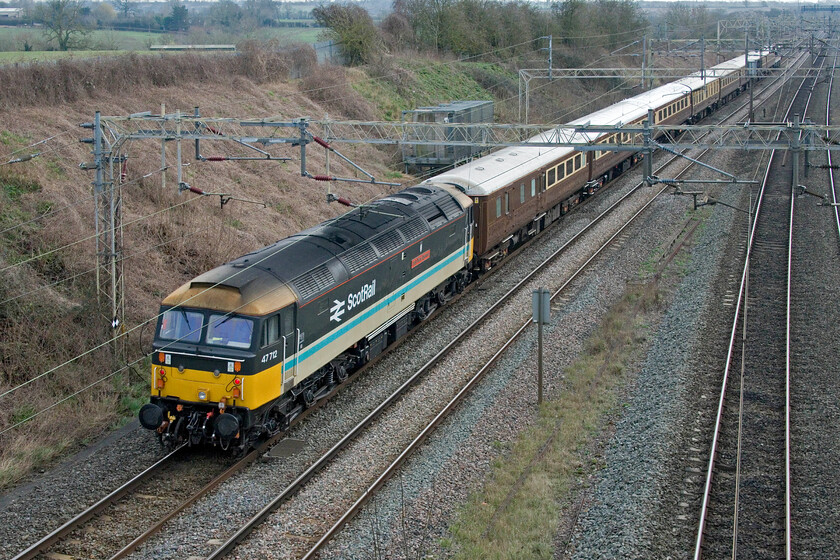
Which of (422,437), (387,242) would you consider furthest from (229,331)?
(387,242)

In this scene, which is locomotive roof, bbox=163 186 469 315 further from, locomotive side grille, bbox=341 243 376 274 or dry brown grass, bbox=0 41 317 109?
dry brown grass, bbox=0 41 317 109

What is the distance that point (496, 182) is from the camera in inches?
959

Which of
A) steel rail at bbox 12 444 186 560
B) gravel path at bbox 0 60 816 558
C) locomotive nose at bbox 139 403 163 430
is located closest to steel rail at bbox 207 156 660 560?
gravel path at bbox 0 60 816 558

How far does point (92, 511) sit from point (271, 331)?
3.78 meters

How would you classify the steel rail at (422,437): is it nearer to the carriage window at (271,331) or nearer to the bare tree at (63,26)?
the carriage window at (271,331)

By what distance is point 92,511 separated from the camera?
39.8 feet

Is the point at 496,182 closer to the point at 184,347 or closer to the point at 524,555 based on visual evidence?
the point at 184,347

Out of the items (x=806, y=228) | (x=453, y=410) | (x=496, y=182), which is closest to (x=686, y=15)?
(x=806, y=228)

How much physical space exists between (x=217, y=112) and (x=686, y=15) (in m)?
99.4

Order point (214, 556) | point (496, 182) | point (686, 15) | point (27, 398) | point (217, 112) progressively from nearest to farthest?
point (214, 556), point (27, 398), point (496, 182), point (217, 112), point (686, 15)

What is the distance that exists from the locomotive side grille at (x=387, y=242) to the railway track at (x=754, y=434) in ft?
23.8

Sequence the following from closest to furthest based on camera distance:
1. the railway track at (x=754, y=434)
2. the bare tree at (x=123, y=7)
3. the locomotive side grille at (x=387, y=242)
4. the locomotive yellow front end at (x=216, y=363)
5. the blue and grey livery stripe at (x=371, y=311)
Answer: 1. the railway track at (x=754, y=434)
2. the locomotive yellow front end at (x=216, y=363)
3. the blue and grey livery stripe at (x=371, y=311)
4. the locomotive side grille at (x=387, y=242)
5. the bare tree at (x=123, y=7)

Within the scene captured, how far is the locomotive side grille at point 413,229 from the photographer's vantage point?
18750mm

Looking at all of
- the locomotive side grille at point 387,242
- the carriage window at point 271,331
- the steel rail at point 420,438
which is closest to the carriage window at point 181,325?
the carriage window at point 271,331
